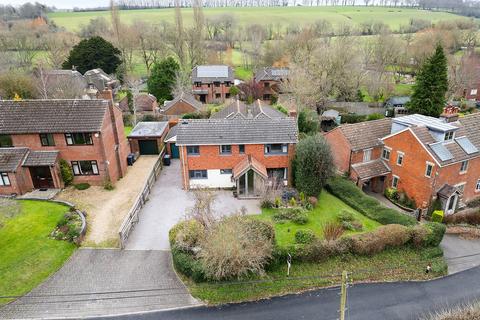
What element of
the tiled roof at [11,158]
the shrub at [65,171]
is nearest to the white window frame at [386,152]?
the shrub at [65,171]

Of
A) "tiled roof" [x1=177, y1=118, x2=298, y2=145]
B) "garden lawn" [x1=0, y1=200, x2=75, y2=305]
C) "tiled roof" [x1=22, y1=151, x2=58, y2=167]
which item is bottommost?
"garden lawn" [x1=0, y1=200, x2=75, y2=305]

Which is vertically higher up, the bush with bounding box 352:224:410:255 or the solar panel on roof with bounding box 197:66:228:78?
the solar panel on roof with bounding box 197:66:228:78

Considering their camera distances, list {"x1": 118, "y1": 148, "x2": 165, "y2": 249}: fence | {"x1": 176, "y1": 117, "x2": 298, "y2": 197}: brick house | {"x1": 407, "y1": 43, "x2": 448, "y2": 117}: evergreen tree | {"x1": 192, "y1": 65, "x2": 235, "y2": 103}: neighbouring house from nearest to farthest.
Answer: {"x1": 118, "y1": 148, "x2": 165, "y2": 249}: fence
{"x1": 176, "y1": 117, "x2": 298, "y2": 197}: brick house
{"x1": 407, "y1": 43, "x2": 448, "y2": 117}: evergreen tree
{"x1": 192, "y1": 65, "x2": 235, "y2": 103}: neighbouring house

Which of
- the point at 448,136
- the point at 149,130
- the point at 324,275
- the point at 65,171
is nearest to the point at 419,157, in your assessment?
the point at 448,136

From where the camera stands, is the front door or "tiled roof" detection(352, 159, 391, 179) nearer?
the front door

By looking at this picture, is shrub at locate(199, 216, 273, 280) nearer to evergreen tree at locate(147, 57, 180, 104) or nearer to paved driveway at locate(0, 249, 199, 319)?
paved driveway at locate(0, 249, 199, 319)

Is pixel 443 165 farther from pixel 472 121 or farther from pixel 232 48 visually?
pixel 232 48

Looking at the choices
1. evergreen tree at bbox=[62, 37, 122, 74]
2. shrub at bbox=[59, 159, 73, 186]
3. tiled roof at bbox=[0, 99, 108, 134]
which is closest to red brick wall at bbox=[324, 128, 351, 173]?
tiled roof at bbox=[0, 99, 108, 134]
